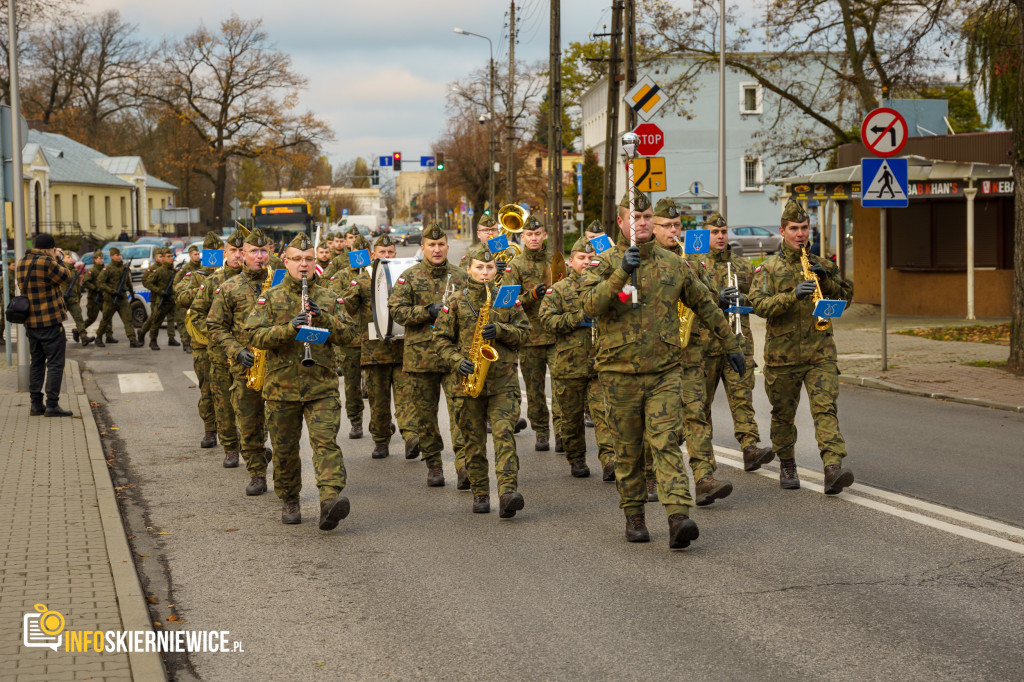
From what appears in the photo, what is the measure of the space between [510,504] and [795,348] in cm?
244

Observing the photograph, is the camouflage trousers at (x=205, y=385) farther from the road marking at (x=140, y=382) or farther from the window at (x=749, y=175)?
the window at (x=749, y=175)

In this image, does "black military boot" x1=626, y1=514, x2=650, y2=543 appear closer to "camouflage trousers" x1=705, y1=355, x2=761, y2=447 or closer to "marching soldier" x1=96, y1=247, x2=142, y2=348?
"camouflage trousers" x1=705, y1=355, x2=761, y2=447

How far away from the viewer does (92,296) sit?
25.7 meters

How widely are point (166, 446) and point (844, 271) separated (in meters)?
20.4

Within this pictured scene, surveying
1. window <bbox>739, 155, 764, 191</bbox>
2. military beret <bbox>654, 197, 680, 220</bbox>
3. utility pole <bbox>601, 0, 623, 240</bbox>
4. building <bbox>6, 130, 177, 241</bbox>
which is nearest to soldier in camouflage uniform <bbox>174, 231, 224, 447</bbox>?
military beret <bbox>654, 197, 680, 220</bbox>

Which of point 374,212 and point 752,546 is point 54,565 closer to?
point 752,546

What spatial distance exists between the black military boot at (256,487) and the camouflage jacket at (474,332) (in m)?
1.93

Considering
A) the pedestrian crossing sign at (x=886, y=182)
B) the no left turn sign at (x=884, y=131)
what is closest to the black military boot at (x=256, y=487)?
the pedestrian crossing sign at (x=886, y=182)

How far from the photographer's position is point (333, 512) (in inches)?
310

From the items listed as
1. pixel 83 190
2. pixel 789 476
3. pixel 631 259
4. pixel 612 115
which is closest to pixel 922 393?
pixel 789 476

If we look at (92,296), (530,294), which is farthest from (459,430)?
(92,296)

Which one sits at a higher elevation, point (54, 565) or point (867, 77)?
point (867, 77)

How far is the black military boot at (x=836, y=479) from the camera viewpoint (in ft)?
27.8

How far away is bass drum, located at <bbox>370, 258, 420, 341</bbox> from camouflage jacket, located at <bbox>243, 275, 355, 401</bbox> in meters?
2.09
